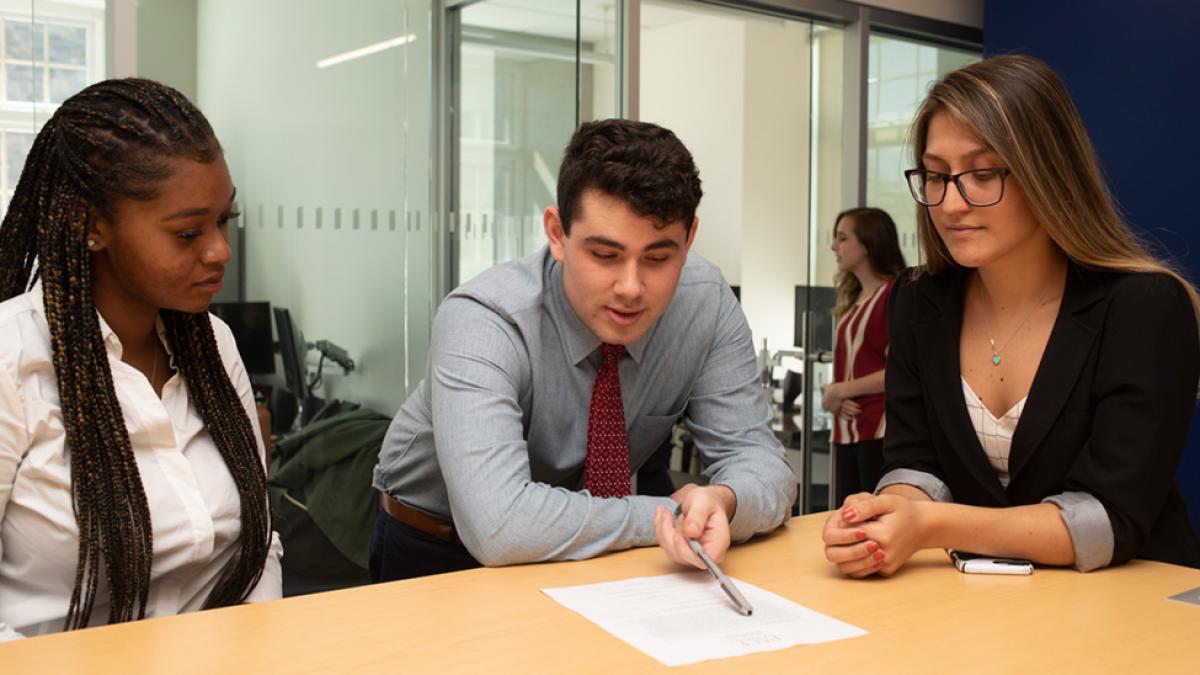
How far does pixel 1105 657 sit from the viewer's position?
1315 millimetres

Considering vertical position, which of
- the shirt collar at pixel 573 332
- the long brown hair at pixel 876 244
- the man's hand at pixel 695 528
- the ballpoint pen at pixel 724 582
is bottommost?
the ballpoint pen at pixel 724 582

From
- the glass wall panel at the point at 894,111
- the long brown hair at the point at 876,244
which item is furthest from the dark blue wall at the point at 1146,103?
the long brown hair at the point at 876,244

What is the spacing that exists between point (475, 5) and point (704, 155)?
158 inches

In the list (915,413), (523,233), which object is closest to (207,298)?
(915,413)

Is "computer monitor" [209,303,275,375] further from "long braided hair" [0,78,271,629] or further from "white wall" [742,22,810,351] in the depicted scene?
"white wall" [742,22,810,351]

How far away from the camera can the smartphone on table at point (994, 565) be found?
66.2 inches

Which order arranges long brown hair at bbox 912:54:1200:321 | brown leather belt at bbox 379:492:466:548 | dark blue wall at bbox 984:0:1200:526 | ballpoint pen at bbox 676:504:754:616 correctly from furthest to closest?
1. dark blue wall at bbox 984:0:1200:526
2. brown leather belt at bbox 379:492:466:548
3. long brown hair at bbox 912:54:1200:321
4. ballpoint pen at bbox 676:504:754:616

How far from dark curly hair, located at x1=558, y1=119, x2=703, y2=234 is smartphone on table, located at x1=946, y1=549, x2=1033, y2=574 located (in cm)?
71

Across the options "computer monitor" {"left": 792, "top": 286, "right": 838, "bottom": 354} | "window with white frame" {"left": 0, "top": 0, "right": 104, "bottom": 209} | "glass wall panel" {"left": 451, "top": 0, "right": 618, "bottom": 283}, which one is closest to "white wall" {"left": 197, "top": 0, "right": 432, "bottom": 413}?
"glass wall panel" {"left": 451, "top": 0, "right": 618, "bottom": 283}

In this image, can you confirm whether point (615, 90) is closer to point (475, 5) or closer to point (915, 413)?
point (475, 5)

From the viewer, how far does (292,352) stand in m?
3.48

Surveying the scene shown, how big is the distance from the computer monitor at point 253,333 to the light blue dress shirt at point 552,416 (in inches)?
50.2

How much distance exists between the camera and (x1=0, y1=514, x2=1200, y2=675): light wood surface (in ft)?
4.16

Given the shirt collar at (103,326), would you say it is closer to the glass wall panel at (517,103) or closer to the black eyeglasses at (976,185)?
the black eyeglasses at (976,185)
